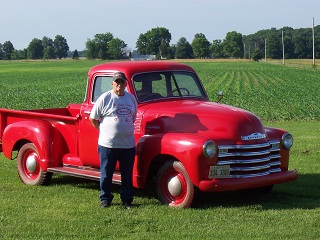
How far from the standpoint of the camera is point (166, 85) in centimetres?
927

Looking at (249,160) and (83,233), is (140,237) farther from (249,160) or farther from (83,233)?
(249,160)

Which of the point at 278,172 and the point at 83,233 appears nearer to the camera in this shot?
the point at 83,233

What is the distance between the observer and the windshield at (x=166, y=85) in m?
8.99

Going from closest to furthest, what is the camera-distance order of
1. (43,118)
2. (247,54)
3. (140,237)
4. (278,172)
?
(140,237) → (278,172) → (43,118) → (247,54)

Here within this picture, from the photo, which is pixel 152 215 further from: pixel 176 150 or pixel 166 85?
pixel 166 85

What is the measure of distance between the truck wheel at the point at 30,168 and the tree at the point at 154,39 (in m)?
109

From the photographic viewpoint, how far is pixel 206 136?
8023 millimetres

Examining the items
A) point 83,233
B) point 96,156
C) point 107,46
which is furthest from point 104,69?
point 107,46

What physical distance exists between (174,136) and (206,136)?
1.25ft

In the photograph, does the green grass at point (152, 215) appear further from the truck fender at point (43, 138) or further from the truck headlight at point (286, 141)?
the truck headlight at point (286, 141)

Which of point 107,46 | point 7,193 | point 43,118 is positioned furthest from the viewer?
point 107,46

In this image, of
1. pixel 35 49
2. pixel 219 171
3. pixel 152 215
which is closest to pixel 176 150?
pixel 219 171

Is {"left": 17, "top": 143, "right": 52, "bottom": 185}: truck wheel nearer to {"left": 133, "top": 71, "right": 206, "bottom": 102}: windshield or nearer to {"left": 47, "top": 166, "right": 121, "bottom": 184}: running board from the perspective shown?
{"left": 47, "top": 166, "right": 121, "bottom": 184}: running board

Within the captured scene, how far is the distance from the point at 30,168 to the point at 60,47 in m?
173
